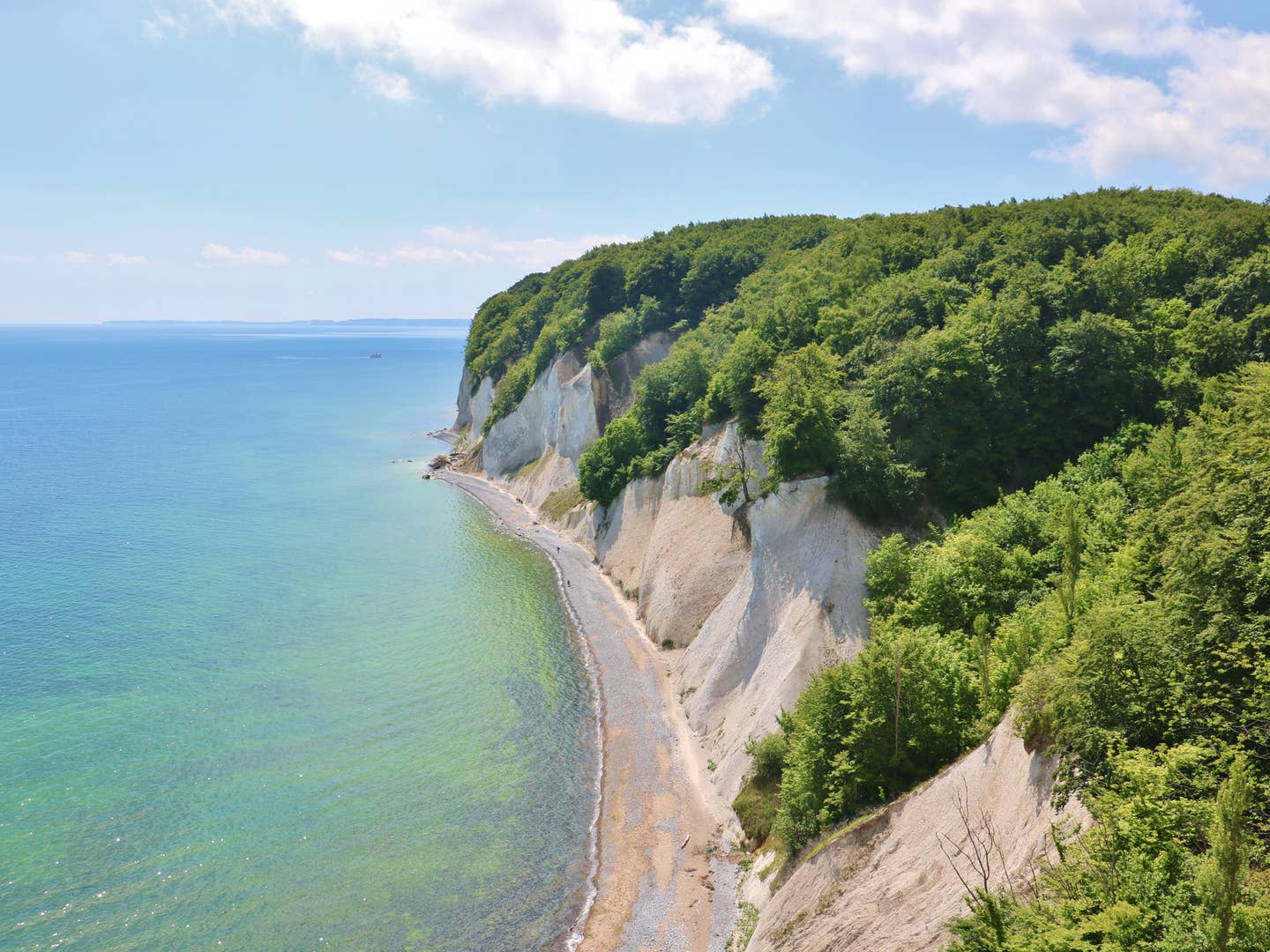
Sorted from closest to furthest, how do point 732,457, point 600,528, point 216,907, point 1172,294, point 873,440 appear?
1. point 216,907
2. point 873,440
3. point 1172,294
4. point 732,457
5. point 600,528

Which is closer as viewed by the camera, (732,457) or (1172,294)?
(1172,294)

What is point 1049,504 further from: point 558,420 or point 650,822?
point 558,420

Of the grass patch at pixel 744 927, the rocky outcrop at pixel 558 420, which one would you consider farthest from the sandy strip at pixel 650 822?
the rocky outcrop at pixel 558 420

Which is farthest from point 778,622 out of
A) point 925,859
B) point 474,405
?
point 474,405

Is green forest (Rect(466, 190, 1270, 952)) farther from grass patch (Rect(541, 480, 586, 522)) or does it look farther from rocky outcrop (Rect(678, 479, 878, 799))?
grass patch (Rect(541, 480, 586, 522))

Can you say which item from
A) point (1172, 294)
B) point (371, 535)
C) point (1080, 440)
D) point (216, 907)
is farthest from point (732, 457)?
point (371, 535)

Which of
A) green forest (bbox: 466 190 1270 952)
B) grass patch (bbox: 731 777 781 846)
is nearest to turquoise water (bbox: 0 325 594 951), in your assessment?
grass patch (bbox: 731 777 781 846)

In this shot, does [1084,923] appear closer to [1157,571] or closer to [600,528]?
[1157,571]

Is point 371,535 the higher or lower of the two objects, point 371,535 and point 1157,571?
the lower
